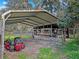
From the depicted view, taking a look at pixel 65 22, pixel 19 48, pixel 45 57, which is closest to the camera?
pixel 45 57

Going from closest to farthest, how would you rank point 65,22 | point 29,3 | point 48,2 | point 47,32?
point 65,22 → point 47,32 → point 48,2 → point 29,3

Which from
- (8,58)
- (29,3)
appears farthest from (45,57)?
(29,3)

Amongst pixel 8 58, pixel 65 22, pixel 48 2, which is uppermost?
pixel 48 2

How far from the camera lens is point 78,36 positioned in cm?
1374

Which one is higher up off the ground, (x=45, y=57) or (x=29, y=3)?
(x=29, y=3)

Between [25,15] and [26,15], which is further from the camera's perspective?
[26,15]

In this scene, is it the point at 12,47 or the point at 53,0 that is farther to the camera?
the point at 53,0

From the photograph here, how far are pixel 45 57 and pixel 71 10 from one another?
562cm

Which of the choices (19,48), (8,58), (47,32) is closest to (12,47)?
(19,48)

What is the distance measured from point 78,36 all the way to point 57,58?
6.20m

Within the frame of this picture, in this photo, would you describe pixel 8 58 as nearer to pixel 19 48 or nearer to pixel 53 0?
pixel 19 48

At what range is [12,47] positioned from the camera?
35.8ft

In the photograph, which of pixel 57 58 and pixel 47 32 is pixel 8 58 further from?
pixel 47 32

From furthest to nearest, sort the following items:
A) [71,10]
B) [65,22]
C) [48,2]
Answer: [48,2]
[65,22]
[71,10]
